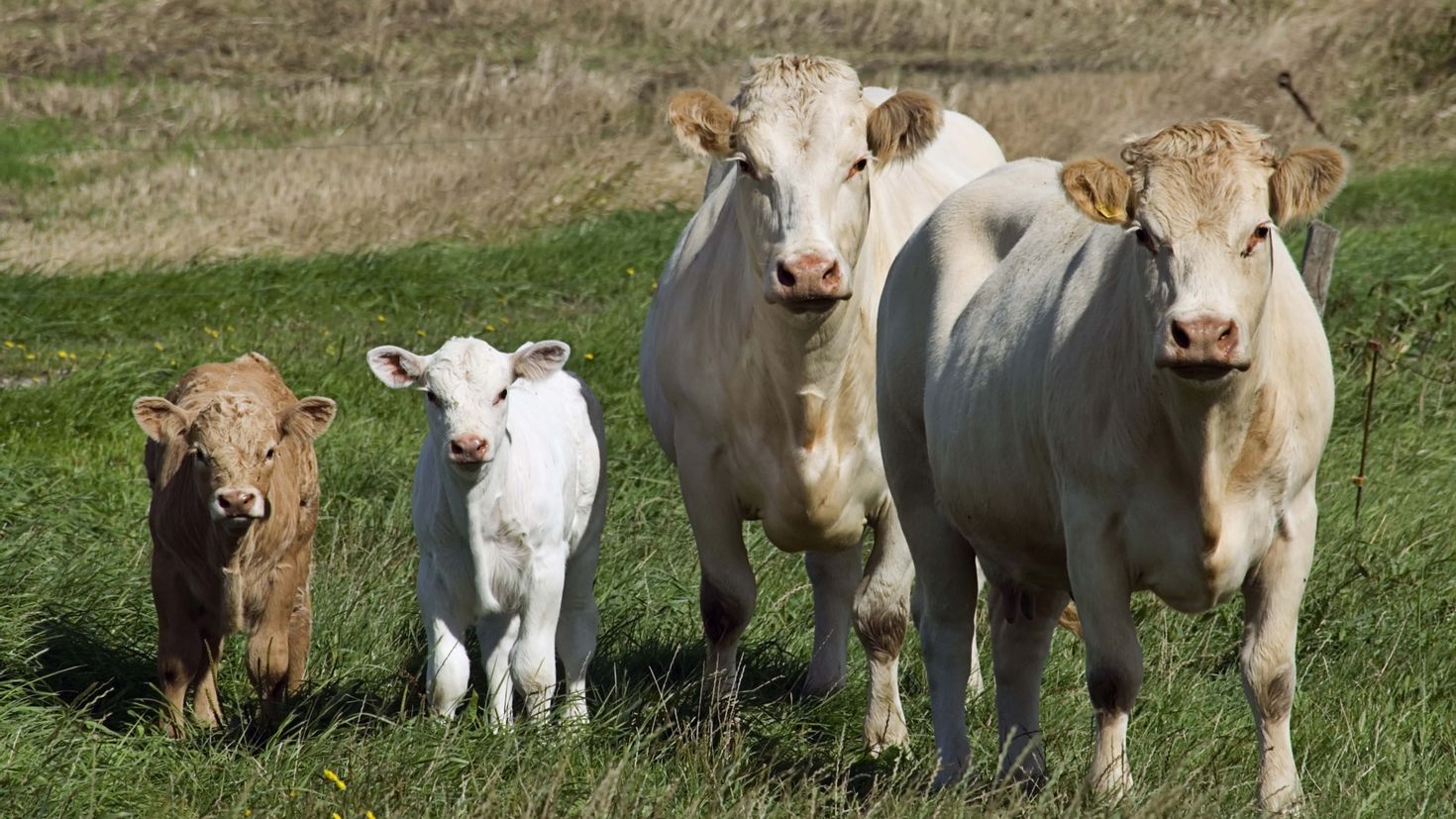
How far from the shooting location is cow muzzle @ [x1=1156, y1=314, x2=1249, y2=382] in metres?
3.90

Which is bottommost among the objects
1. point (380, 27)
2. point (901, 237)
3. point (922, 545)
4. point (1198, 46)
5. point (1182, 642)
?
point (380, 27)

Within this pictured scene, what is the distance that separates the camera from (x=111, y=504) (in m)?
7.86

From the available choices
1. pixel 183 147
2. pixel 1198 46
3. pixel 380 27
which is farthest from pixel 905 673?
pixel 380 27

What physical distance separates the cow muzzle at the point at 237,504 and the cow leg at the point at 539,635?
3.11ft

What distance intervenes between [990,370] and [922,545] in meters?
0.82

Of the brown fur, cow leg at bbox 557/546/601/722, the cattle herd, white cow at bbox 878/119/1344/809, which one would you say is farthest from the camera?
cow leg at bbox 557/546/601/722

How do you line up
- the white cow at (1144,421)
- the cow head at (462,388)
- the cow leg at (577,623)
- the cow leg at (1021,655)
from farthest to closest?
the cow leg at (577,623) < the cow head at (462,388) < the cow leg at (1021,655) < the white cow at (1144,421)

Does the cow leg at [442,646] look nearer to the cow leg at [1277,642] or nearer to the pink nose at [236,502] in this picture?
the pink nose at [236,502]

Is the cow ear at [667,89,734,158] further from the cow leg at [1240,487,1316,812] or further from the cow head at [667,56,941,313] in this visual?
the cow leg at [1240,487,1316,812]

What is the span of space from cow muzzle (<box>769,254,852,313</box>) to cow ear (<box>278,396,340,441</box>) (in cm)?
173

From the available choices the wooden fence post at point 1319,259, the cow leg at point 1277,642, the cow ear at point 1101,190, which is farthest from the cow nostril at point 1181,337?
the wooden fence post at point 1319,259

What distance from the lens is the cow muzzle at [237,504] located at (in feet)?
18.4

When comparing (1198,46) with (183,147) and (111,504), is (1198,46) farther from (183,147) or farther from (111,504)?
(111,504)

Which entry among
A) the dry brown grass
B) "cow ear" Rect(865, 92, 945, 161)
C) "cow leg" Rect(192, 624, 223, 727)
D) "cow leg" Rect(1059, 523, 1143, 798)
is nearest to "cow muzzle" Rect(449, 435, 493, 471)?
"cow leg" Rect(192, 624, 223, 727)
